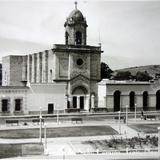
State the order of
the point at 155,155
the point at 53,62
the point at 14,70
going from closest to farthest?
the point at 155,155 → the point at 53,62 → the point at 14,70

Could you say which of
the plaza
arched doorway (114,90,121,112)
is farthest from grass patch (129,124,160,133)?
arched doorway (114,90,121,112)

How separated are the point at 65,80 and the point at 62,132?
14.8m

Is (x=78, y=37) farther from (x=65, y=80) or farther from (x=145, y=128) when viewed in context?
(x=145, y=128)

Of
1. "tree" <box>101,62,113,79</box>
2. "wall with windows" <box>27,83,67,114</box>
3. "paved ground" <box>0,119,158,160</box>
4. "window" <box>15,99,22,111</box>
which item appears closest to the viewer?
"paved ground" <box>0,119,158,160</box>

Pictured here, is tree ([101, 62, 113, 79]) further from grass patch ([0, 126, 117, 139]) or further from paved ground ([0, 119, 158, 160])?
grass patch ([0, 126, 117, 139])

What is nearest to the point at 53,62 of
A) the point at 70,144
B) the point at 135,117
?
the point at 135,117

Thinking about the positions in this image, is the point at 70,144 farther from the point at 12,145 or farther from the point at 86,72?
the point at 86,72

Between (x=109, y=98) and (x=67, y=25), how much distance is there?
395 inches

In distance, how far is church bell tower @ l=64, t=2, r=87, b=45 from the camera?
48938 millimetres

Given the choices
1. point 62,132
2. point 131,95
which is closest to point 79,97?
point 131,95

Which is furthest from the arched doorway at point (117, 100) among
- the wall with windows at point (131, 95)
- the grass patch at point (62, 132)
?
the grass patch at point (62, 132)

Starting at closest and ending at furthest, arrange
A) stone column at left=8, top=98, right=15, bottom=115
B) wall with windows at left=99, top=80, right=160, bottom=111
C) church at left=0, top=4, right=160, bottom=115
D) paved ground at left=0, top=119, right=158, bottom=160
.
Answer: paved ground at left=0, top=119, right=158, bottom=160 < stone column at left=8, top=98, right=15, bottom=115 < church at left=0, top=4, right=160, bottom=115 < wall with windows at left=99, top=80, right=160, bottom=111

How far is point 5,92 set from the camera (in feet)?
141

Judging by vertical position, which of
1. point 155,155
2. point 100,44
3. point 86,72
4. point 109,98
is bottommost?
point 155,155
